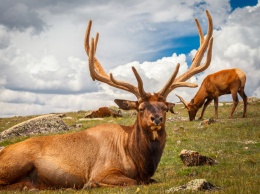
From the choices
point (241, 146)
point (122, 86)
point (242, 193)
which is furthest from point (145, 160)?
point (241, 146)

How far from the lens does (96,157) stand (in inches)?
388

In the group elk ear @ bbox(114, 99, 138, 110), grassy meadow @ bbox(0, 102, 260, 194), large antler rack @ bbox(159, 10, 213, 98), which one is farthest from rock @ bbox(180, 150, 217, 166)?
elk ear @ bbox(114, 99, 138, 110)

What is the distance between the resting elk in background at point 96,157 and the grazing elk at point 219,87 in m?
21.3

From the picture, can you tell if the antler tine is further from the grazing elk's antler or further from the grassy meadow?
the grassy meadow

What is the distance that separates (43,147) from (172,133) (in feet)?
40.7

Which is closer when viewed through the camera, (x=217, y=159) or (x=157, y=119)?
(x=157, y=119)

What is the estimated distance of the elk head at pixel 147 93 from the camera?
9164mm

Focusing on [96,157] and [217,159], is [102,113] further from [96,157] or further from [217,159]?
[96,157]

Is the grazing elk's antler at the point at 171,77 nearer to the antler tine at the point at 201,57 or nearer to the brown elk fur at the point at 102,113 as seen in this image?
the antler tine at the point at 201,57

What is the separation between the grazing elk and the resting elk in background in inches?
838

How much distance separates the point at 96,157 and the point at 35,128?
17.8 metres

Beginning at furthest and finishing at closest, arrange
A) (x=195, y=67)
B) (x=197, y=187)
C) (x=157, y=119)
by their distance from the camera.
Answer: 1. (x=195, y=67)
2. (x=157, y=119)
3. (x=197, y=187)

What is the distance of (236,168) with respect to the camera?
11570mm

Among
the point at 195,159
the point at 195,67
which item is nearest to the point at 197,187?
the point at 195,159
